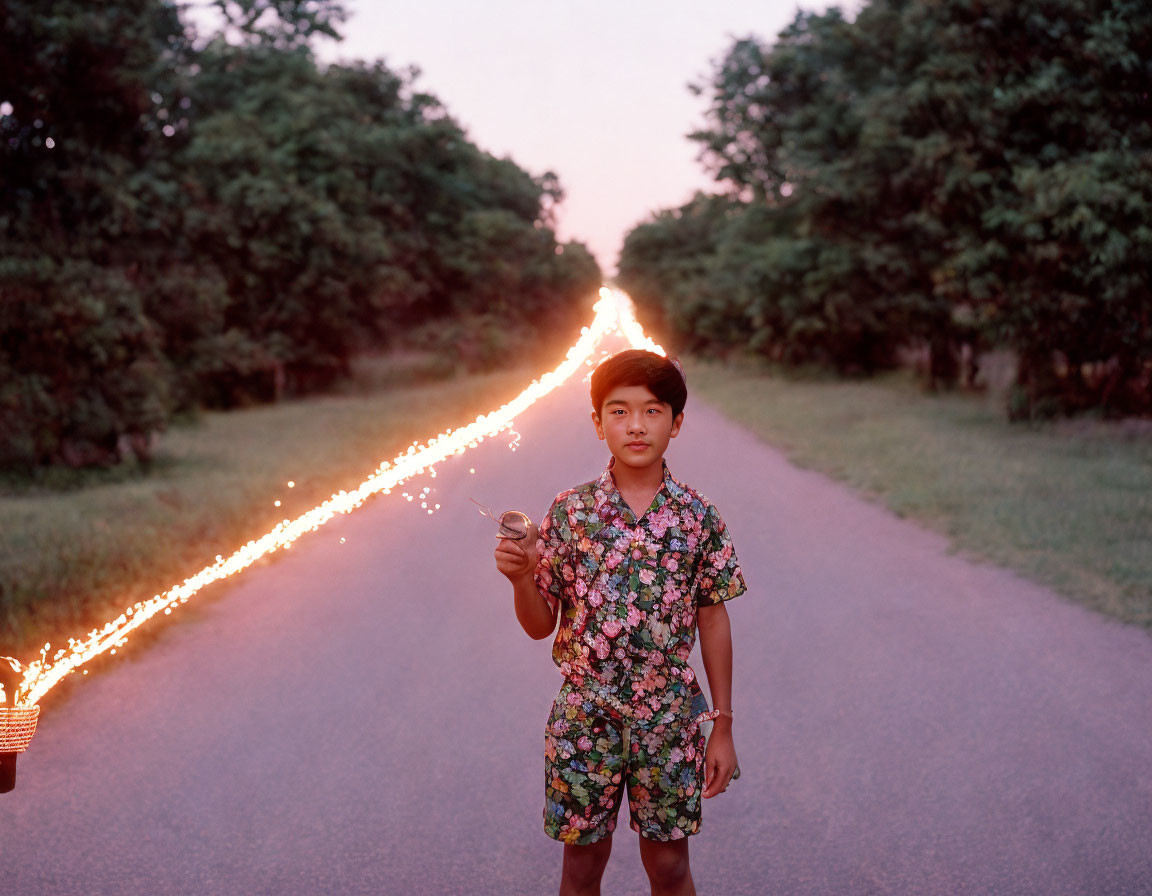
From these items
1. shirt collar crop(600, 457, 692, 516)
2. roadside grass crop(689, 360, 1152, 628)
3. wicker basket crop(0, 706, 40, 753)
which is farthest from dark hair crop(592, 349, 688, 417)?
roadside grass crop(689, 360, 1152, 628)

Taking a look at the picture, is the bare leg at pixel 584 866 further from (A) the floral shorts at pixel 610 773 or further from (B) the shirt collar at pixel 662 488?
(B) the shirt collar at pixel 662 488

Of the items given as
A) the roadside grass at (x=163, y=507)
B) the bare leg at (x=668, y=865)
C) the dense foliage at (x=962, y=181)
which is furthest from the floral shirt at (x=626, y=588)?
the dense foliage at (x=962, y=181)

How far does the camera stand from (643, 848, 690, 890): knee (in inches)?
111

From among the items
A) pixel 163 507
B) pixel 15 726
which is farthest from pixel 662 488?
pixel 163 507

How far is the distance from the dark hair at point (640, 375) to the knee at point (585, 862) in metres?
1.09

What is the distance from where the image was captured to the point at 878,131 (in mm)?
21703

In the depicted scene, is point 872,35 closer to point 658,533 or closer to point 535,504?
point 535,504

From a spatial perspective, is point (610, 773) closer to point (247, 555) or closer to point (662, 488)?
point (662, 488)

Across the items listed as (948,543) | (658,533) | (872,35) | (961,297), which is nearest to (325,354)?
(872,35)

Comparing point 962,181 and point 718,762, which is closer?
point 718,762

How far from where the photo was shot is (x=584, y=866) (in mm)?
2822

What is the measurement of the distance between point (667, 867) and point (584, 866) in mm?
207

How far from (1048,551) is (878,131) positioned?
14696 mm

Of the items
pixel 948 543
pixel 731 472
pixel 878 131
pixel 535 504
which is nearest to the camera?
pixel 948 543
